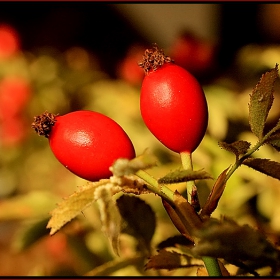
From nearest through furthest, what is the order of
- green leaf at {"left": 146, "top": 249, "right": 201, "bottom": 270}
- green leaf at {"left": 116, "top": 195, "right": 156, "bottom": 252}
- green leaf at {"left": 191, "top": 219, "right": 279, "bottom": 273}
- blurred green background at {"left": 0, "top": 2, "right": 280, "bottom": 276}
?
green leaf at {"left": 191, "top": 219, "right": 279, "bottom": 273}
green leaf at {"left": 146, "top": 249, "right": 201, "bottom": 270}
green leaf at {"left": 116, "top": 195, "right": 156, "bottom": 252}
blurred green background at {"left": 0, "top": 2, "right": 280, "bottom": 276}

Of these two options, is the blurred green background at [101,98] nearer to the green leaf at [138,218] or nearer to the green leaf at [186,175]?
the green leaf at [138,218]

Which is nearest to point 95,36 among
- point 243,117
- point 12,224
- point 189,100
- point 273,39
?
point 273,39

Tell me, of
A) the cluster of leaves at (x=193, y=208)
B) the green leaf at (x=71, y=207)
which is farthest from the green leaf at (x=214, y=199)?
the green leaf at (x=71, y=207)

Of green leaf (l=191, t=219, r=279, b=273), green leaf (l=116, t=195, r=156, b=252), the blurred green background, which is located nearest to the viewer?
green leaf (l=191, t=219, r=279, b=273)

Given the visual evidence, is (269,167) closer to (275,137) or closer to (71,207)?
(275,137)

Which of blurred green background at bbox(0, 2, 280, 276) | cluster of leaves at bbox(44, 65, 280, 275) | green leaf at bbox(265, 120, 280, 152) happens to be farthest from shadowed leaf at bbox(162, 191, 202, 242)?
blurred green background at bbox(0, 2, 280, 276)

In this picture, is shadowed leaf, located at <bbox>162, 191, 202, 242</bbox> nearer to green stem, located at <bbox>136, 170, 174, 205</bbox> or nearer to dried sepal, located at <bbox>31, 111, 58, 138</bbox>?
green stem, located at <bbox>136, 170, 174, 205</bbox>

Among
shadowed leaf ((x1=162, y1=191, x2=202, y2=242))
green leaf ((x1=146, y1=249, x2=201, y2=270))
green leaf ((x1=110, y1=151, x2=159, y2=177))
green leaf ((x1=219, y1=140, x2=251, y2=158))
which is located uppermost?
green leaf ((x1=219, y1=140, x2=251, y2=158))
